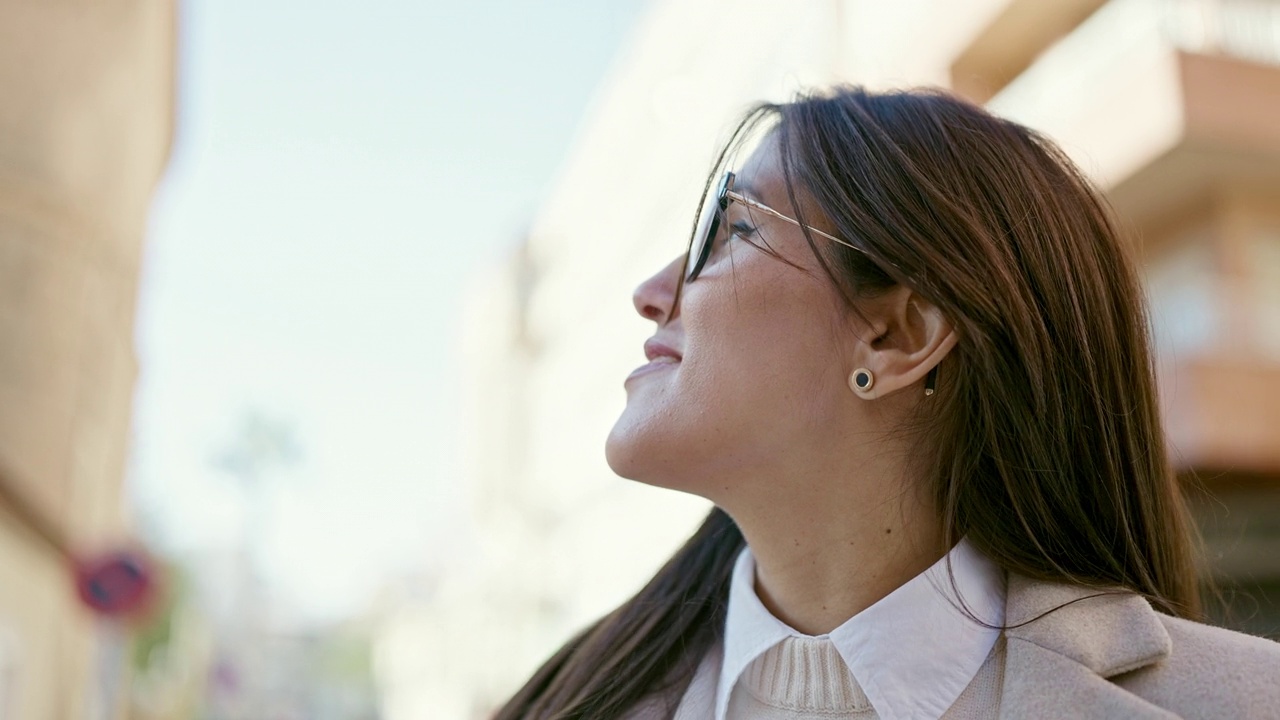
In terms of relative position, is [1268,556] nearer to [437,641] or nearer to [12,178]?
[12,178]

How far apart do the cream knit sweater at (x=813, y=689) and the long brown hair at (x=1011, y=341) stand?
0.18m

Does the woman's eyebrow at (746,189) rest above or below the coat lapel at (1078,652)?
above

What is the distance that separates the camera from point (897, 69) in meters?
9.88

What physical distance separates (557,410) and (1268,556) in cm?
2315

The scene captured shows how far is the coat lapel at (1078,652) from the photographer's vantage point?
152 centimetres

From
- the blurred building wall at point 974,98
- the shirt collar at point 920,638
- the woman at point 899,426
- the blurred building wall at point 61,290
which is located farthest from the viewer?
the blurred building wall at point 974,98

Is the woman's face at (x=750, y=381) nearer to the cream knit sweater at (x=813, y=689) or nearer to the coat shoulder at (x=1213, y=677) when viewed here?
the cream knit sweater at (x=813, y=689)

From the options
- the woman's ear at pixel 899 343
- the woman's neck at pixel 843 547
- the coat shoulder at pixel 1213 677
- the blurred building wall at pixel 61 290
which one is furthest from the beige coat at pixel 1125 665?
the blurred building wall at pixel 61 290

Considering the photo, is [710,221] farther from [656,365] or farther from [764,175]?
[656,365]

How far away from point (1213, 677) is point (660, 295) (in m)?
1.15

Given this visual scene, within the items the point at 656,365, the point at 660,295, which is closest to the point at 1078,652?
the point at 656,365

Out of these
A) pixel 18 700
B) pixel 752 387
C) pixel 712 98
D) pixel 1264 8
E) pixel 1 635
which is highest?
pixel 1264 8

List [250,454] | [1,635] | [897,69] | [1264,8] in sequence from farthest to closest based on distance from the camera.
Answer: [250,454], [897,69], [1264,8], [1,635]

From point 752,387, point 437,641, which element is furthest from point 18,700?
point 437,641
